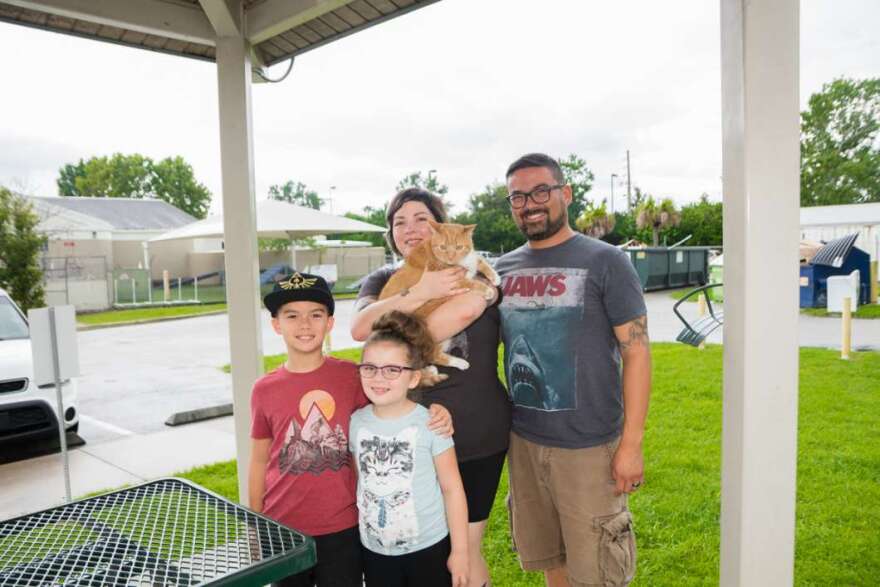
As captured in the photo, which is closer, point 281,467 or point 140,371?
point 281,467

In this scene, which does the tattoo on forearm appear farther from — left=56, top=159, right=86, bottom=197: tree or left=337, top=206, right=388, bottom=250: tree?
left=56, top=159, right=86, bottom=197: tree

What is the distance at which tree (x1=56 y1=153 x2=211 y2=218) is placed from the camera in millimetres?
44500

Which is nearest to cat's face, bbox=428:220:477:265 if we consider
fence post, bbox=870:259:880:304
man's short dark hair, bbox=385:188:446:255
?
man's short dark hair, bbox=385:188:446:255

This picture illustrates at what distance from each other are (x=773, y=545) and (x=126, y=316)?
71.5ft

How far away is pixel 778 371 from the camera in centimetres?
160

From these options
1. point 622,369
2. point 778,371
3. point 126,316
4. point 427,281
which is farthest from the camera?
point 126,316

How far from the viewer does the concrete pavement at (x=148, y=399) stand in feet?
17.8

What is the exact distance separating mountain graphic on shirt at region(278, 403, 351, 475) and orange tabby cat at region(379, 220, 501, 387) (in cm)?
A: 35

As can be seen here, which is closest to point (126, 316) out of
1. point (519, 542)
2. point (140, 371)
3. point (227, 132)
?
point (140, 371)

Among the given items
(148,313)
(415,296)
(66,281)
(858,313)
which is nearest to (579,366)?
(415,296)

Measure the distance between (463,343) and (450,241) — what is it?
1.14ft

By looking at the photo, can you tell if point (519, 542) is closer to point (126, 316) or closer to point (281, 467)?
point (281, 467)

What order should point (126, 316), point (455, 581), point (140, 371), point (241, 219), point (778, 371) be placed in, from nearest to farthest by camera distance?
point (778, 371), point (455, 581), point (241, 219), point (140, 371), point (126, 316)

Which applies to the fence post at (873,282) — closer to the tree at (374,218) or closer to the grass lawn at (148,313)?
the tree at (374,218)
